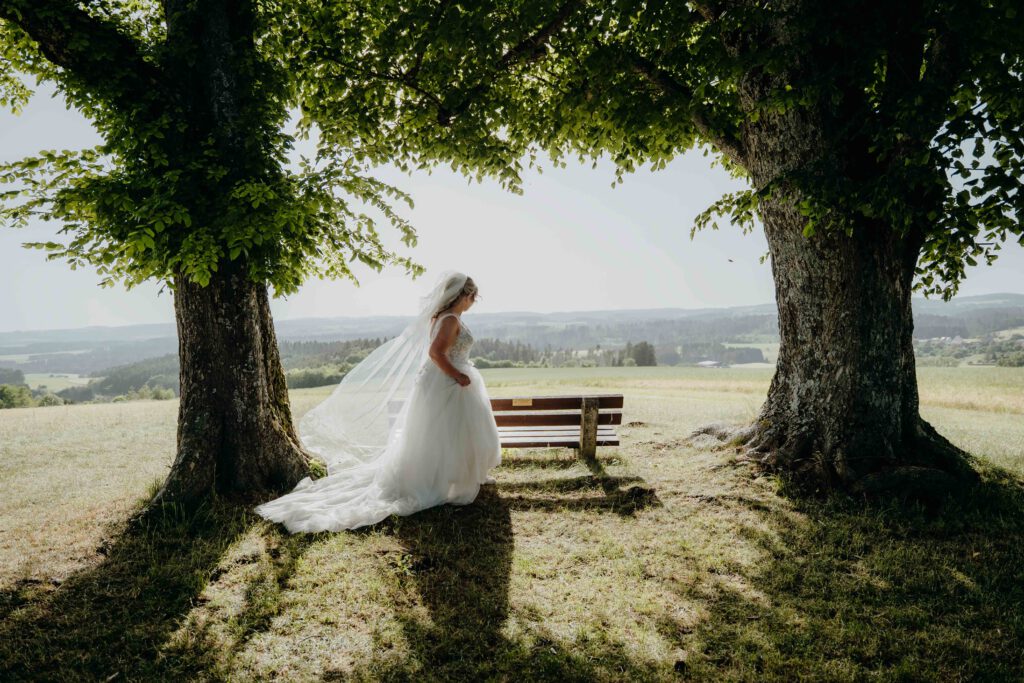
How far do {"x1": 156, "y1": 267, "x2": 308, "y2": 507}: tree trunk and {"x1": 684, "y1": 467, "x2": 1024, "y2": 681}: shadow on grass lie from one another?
566 centimetres

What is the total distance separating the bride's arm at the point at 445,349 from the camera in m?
6.59

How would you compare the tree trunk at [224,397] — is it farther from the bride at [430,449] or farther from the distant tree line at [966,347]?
the distant tree line at [966,347]

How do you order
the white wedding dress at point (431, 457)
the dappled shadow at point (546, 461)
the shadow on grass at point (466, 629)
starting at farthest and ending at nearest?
the dappled shadow at point (546, 461) → the white wedding dress at point (431, 457) → the shadow on grass at point (466, 629)

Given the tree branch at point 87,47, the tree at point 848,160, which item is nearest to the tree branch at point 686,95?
the tree at point 848,160

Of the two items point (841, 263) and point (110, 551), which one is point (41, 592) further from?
point (841, 263)

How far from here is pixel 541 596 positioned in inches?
180

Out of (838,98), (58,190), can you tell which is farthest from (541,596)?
(58,190)

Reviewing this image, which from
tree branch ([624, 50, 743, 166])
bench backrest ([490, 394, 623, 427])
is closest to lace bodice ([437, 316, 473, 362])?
bench backrest ([490, 394, 623, 427])

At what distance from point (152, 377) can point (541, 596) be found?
119316 mm

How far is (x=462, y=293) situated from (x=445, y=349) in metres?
0.78

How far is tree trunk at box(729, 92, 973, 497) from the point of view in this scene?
6.61m

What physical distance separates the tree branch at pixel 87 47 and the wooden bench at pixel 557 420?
20.6 ft

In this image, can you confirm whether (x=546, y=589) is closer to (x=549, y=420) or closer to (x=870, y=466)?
(x=549, y=420)

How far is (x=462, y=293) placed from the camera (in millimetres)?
6797
